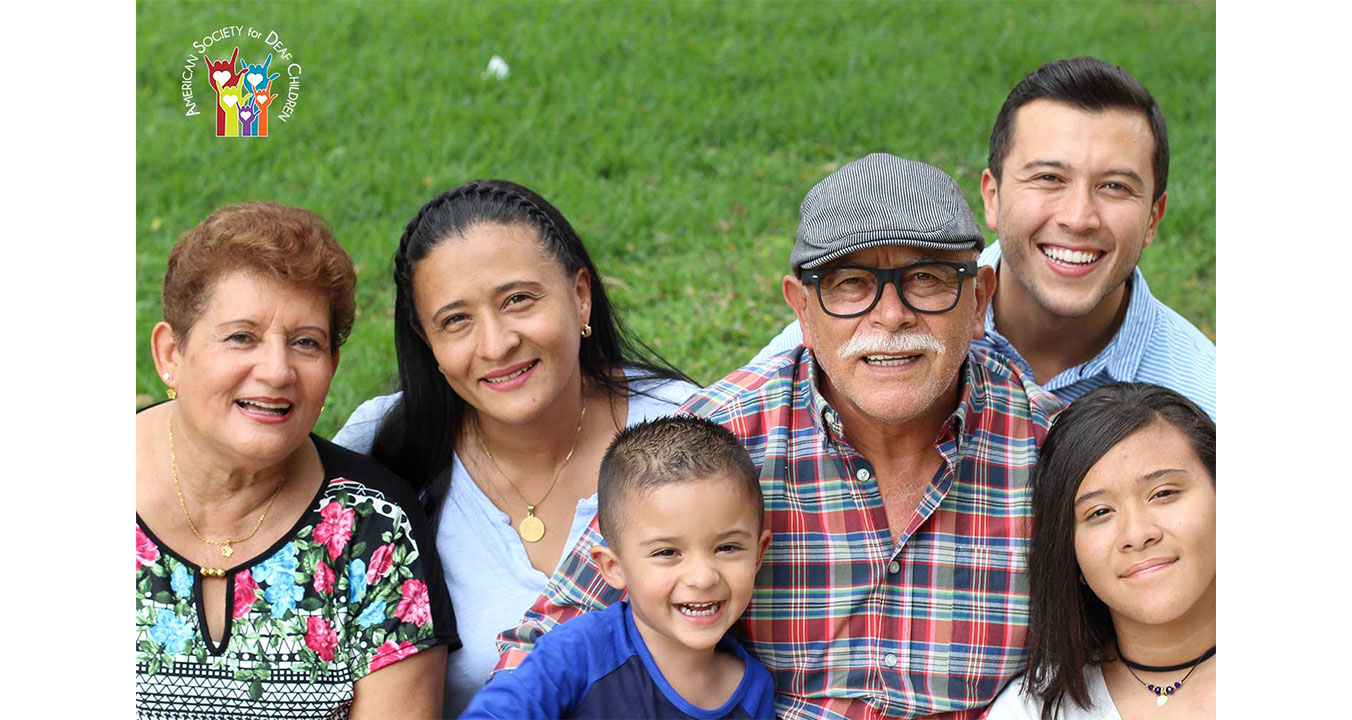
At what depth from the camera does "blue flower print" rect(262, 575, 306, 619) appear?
3184 millimetres

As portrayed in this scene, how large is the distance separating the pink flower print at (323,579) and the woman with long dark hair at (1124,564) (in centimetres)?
167

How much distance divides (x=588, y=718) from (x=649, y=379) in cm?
124

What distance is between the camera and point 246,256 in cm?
311

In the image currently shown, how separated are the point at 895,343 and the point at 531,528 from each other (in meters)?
1.23

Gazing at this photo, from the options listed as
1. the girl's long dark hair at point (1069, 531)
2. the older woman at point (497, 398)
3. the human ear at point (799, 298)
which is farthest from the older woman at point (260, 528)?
the girl's long dark hair at point (1069, 531)

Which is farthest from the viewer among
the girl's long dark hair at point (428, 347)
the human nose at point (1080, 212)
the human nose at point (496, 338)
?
the human nose at point (1080, 212)

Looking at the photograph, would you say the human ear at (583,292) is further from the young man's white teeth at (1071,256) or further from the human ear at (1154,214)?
the human ear at (1154,214)

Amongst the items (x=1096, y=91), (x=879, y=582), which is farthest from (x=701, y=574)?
(x=1096, y=91)

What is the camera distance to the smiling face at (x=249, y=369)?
3.08m

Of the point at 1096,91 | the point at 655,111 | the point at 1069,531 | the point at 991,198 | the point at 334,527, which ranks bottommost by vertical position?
the point at 1069,531

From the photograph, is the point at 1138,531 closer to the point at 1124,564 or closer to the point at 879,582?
the point at 1124,564

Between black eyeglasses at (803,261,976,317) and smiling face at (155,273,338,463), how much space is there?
1.27 meters

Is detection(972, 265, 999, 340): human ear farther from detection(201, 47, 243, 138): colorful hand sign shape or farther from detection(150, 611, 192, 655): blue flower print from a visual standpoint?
detection(201, 47, 243, 138): colorful hand sign shape
